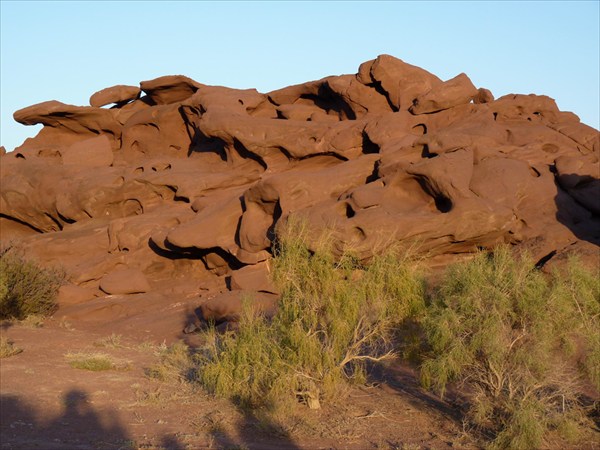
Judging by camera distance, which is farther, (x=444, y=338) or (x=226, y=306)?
(x=226, y=306)

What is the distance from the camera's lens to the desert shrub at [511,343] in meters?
10.3

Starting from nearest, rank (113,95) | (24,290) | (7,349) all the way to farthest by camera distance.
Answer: (7,349)
(24,290)
(113,95)

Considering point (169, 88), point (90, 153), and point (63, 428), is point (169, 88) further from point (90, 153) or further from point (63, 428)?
point (63, 428)

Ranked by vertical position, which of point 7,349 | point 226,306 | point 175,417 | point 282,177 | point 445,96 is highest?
point 445,96

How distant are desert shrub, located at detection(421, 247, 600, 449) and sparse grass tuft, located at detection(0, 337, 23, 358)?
9214 mm

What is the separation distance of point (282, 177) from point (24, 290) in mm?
7952

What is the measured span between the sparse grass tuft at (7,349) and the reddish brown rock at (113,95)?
1876cm

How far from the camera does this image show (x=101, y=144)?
3281cm

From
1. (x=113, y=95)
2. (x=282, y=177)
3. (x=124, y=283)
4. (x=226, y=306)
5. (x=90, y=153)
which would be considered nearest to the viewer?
(x=226, y=306)

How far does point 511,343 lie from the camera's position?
34.5 feet

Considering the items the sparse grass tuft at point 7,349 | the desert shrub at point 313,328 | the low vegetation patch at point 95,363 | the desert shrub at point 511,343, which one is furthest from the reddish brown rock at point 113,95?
the desert shrub at point 511,343

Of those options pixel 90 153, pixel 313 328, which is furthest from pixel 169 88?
pixel 313 328

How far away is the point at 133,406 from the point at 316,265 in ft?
11.7

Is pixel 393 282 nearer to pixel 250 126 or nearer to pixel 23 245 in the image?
pixel 250 126
